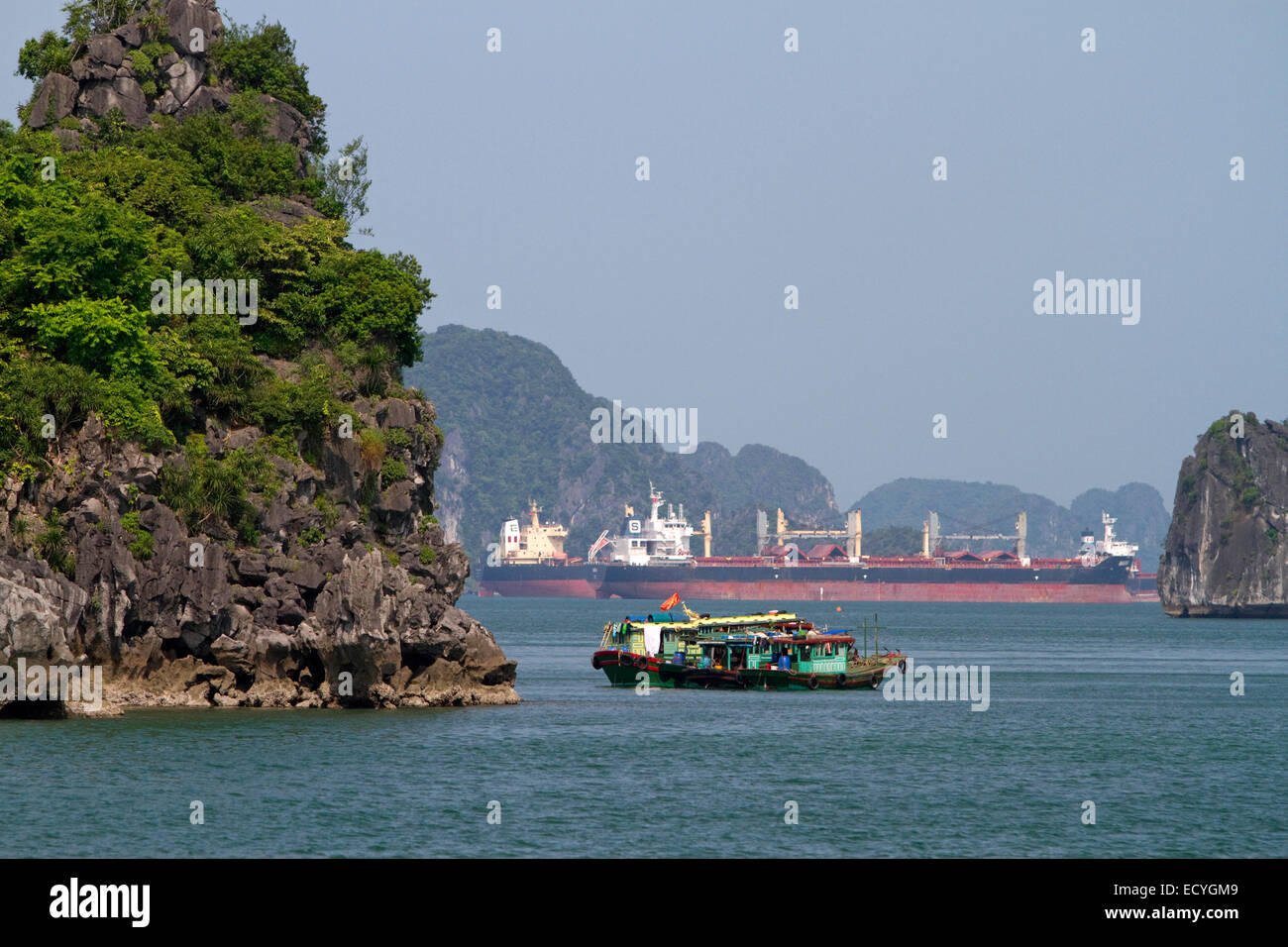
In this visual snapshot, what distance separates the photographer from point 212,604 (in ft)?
141

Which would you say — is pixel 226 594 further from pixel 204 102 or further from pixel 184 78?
pixel 184 78

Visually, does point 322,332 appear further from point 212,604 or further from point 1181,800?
point 1181,800

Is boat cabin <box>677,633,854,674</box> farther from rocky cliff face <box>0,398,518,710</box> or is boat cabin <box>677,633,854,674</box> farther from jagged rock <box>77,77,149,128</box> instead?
jagged rock <box>77,77,149,128</box>

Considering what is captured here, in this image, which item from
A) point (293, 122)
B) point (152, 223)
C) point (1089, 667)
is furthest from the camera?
point (1089, 667)

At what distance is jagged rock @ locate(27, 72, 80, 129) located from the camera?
58.8m

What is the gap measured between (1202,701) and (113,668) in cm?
4099

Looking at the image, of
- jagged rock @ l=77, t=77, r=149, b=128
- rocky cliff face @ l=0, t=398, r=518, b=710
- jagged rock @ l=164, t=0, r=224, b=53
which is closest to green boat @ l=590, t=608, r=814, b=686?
rocky cliff face @ l=0, t=398, r=518, b=710
